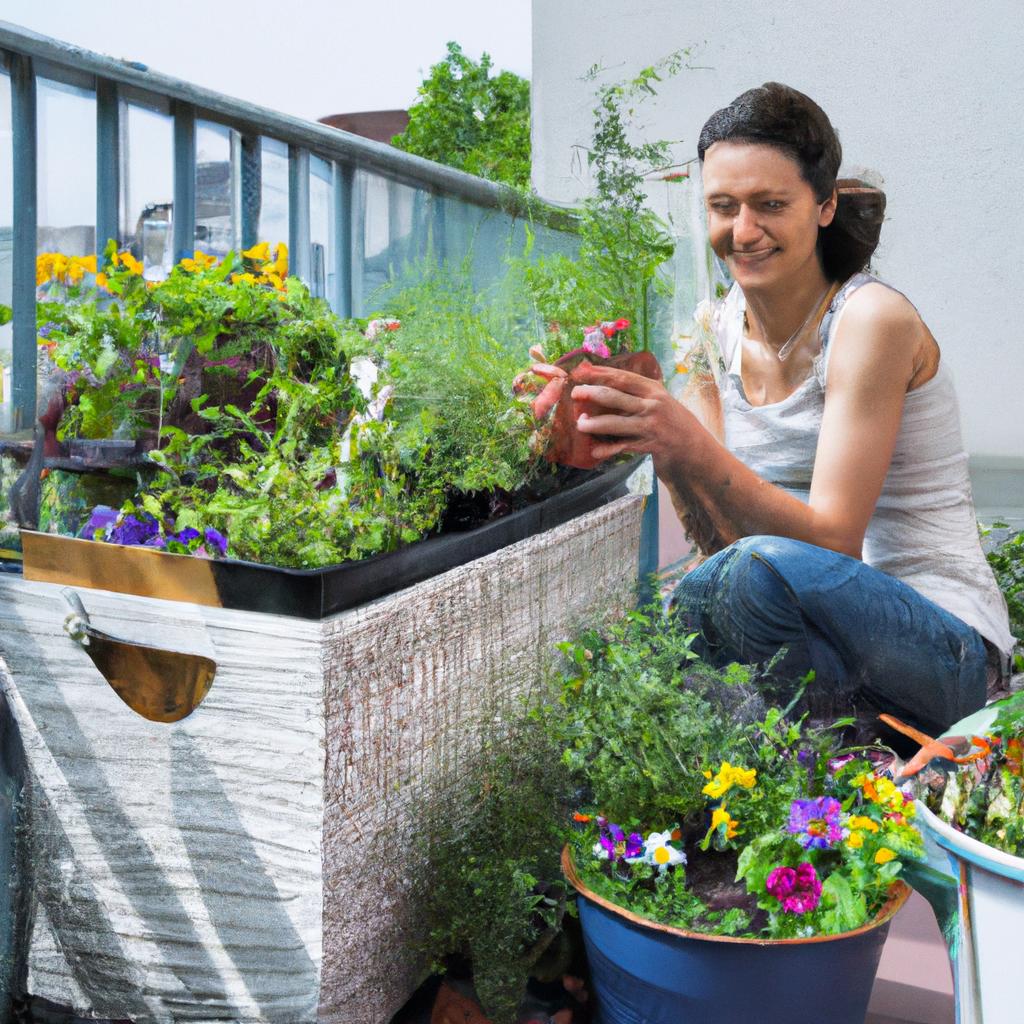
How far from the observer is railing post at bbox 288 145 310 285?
2199 mm

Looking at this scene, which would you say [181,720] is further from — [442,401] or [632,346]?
[632,346]

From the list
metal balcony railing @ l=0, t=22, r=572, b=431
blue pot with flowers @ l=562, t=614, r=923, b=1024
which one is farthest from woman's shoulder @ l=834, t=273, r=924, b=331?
blue pot with flowers @ l=562, t=614, r=923, b=1024

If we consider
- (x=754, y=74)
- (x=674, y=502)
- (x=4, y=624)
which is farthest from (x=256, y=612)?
(x=754, y=74)

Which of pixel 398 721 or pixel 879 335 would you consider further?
pixel 879 335

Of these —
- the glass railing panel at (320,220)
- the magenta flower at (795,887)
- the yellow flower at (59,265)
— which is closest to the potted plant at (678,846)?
the magenta flower at (795,887)

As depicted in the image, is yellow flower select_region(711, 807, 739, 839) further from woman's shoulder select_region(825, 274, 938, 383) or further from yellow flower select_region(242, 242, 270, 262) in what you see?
yellow flower select_region(242, 242, 270, 262)

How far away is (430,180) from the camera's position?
6.94ft

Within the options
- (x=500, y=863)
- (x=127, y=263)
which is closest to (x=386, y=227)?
(x=127, y=263)

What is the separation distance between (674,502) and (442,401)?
535mm

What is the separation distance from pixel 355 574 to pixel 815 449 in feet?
3.02

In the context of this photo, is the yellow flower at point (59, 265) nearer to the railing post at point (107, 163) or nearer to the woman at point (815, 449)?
the railing post at point (107, 163)

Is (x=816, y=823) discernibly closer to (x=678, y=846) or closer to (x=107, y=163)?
(x=678, y=846)

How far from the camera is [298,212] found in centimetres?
224

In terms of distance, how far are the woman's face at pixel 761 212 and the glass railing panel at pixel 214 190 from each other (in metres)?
0.96
